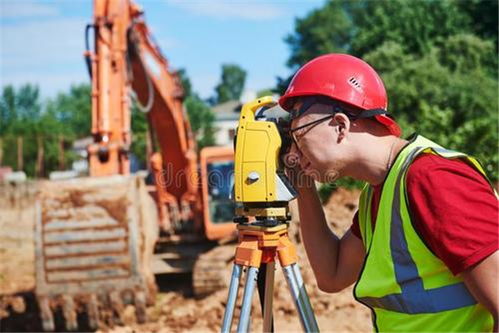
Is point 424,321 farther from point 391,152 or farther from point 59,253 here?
point 59,253

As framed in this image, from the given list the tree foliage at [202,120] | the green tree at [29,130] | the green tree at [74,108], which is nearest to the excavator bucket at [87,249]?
the green tree at [29,130]

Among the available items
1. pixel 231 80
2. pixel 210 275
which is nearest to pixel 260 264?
pixel 210 275

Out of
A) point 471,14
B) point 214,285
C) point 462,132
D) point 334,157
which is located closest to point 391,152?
point 334,157

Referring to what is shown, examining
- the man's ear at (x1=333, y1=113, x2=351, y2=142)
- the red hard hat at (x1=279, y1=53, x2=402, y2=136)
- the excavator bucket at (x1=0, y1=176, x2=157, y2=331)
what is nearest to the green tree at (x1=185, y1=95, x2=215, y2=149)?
the excavator bucket at (x1=0, y1=176, x2=157, y2=331)

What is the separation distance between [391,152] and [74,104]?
7442 cm

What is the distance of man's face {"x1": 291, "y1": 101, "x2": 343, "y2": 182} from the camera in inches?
72.3

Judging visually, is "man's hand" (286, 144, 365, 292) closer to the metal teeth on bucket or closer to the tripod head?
the tripod head

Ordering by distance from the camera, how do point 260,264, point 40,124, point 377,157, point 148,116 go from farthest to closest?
1. point 40,124
2. point 148,116
3. point 260,264
4. point 377,157

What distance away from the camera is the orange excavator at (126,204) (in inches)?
237

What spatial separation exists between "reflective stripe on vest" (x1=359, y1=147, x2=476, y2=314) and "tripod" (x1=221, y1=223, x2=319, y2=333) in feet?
1.59

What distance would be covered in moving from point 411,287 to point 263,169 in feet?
2.25

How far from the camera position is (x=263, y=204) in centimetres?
224

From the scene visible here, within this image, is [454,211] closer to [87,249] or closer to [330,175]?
[330,175]

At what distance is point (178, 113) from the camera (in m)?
9.17
